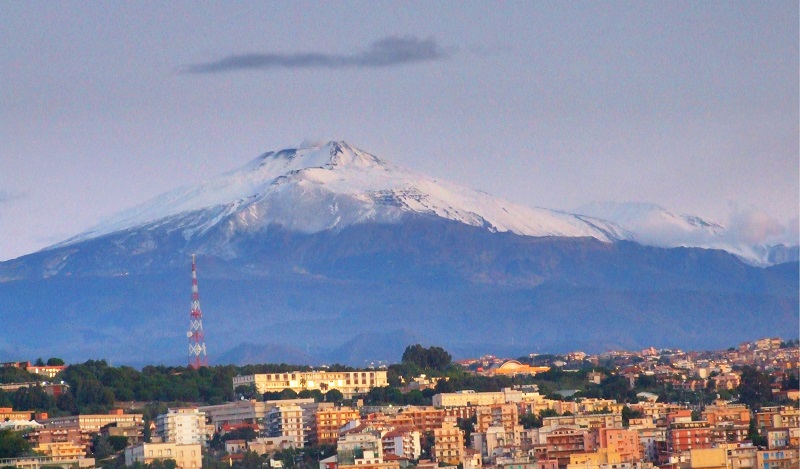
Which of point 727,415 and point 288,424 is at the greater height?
point 288,424

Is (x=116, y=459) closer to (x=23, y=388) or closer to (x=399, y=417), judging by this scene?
(x=399, y=417)

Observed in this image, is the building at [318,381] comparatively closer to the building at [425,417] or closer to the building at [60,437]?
the building at [425,417]

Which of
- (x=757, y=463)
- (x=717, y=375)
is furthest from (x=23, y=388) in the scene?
(x=757, y=463)

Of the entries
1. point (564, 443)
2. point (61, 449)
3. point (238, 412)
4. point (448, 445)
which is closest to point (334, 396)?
point (238, 412)

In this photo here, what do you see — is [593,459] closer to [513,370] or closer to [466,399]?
[466,399]

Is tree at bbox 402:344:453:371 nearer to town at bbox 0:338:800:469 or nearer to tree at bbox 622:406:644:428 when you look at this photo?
town at bbox 0:338:800:469

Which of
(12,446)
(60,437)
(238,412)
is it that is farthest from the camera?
(238,412)

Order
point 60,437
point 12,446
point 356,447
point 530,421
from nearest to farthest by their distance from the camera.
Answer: point 356,447, point 12,446, point 60,437, point 530,421
